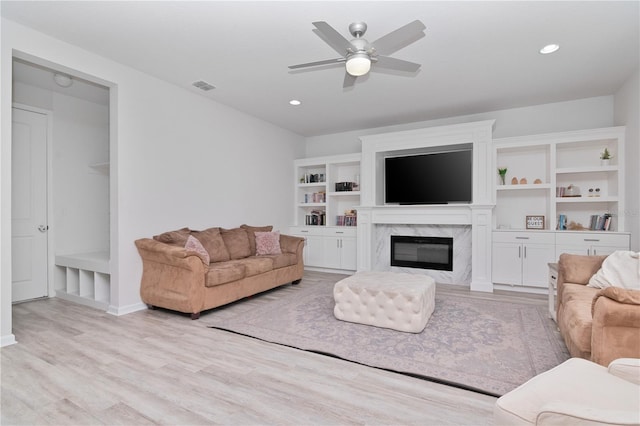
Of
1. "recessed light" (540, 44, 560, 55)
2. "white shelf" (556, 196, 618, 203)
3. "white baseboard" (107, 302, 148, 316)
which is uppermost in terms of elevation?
"recessed light" (540, 44, 560, 55)

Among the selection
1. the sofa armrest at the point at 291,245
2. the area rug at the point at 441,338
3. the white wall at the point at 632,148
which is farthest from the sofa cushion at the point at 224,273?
the white wall at the point at 632,148

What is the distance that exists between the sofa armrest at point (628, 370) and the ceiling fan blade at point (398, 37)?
218 cm

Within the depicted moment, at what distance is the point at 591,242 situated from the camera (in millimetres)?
4180

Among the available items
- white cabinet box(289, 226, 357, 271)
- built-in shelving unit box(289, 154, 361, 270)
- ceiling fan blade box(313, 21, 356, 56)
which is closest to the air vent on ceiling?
ceiling fan blade box(313, 21, 356, 56)

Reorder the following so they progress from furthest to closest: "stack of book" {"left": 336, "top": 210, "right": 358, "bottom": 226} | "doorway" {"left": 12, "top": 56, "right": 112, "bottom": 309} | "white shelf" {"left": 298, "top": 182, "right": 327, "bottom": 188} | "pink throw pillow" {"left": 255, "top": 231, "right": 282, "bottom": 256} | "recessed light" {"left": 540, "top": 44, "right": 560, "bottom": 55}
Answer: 1. "white shelf" {"left": 298, "top": 182, "right": 327, "bottom": 188}
2. "stack of book" {"left": 336, "top": 210, "right": 358, "bottom": 226}
3. "pink throw pillow" {"left": 255, "top": 231, "right": 282, "bottom": 256}
4. "doorway" {"left": 12, "top": 56, "right": 112, "bottom": 309}
5. "recessed light" {"left": 540, "top": 44, "right": 560, "bottom": 55}

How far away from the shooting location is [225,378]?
7.13 ft

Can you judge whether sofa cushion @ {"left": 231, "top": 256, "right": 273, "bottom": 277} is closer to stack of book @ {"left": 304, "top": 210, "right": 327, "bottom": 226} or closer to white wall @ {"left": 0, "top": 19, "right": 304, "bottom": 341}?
white wall @ {"left": 0, "top": 19, "right": 304, "bottom": 341}

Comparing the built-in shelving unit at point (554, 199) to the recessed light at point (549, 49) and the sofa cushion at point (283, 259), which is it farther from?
the sofa cushion at point (283, 259)

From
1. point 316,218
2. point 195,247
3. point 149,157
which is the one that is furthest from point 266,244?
point 149,157

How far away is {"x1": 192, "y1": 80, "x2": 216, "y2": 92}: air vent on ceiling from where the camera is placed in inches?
159

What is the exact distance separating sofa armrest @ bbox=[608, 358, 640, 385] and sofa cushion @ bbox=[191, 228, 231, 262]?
382 centimetres

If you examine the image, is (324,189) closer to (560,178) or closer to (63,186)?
(560,178)

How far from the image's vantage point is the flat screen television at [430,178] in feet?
16.4

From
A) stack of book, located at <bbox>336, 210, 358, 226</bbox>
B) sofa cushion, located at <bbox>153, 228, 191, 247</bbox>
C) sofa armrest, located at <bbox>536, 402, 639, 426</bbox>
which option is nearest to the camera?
sofa armrest, located at <bbox>536, 402, 639, 426</bbox>
